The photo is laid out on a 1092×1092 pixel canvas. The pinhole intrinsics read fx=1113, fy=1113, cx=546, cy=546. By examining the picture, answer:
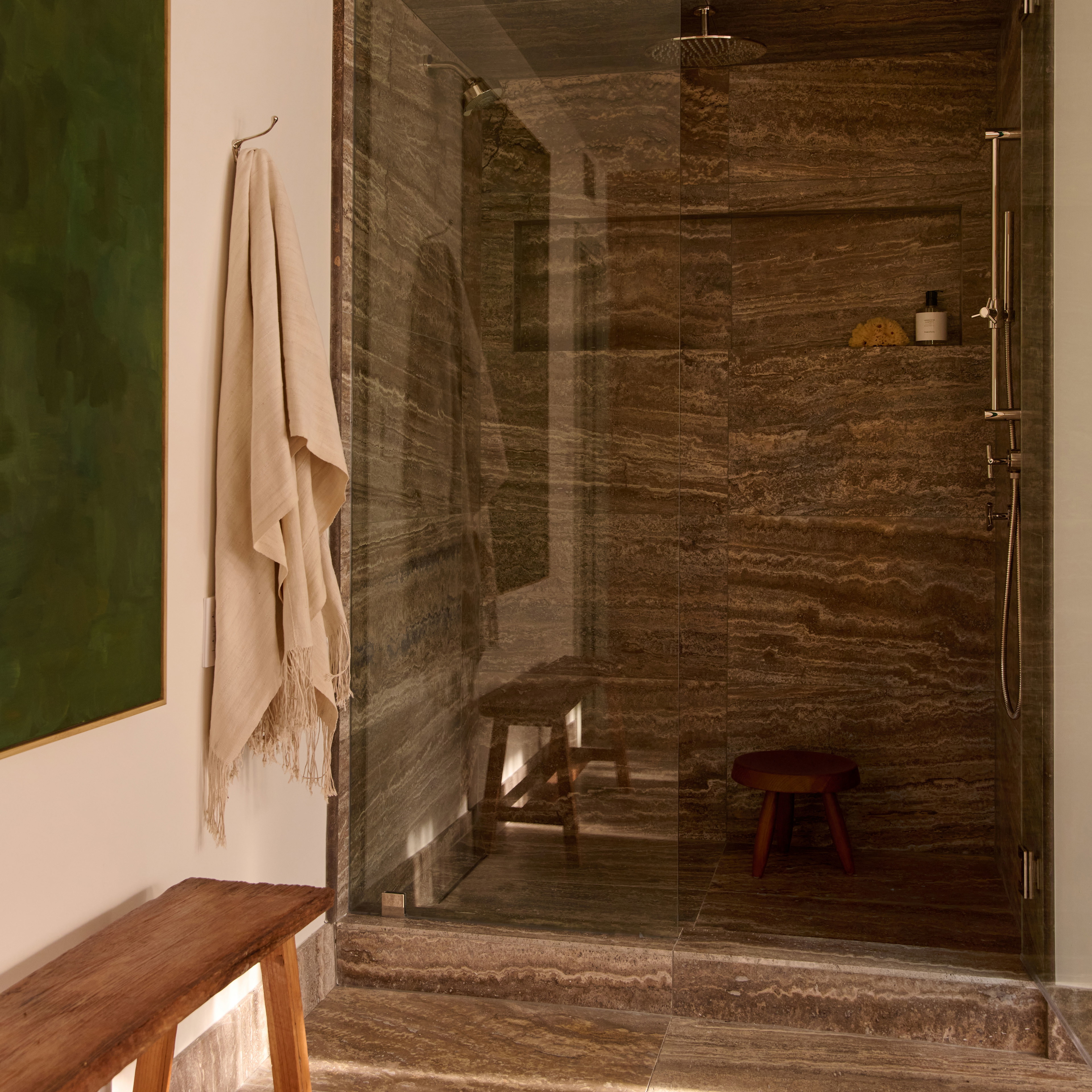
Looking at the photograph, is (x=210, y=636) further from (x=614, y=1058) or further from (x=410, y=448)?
(x=614, y=1058)

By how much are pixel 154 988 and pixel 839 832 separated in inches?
84.4

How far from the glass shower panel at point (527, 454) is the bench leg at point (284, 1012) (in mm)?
837

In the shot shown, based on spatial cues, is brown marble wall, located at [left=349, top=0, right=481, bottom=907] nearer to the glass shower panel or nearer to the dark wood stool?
the glass shower panel

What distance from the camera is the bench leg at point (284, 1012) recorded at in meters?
1.70

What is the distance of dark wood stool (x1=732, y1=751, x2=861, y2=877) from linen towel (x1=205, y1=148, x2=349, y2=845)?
4.76 ft

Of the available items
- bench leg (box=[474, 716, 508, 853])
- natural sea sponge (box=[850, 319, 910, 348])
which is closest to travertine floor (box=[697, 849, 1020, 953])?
bench leg (box=[474, 716, 508, 853])

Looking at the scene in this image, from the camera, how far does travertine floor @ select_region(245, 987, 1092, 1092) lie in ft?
6.84

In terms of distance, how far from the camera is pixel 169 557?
184cm

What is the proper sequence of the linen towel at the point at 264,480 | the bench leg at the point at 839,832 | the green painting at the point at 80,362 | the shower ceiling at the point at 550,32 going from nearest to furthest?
the green painting at the point at 80,362, the linen towel at the point at 264,480, the shower ceiling at the point at 550,32, the bench leg at the point at 839,832

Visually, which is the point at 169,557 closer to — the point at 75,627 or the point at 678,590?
the point at 75,627

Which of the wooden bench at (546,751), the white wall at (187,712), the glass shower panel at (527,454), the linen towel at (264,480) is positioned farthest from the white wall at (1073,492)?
the white wall at (187,712)

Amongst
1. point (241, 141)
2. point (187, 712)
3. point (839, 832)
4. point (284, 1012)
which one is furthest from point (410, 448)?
point (839, 832)

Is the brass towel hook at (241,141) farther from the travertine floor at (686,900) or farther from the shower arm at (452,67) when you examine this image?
the travertine floor at (686,900)

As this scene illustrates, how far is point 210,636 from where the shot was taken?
1968 mm
